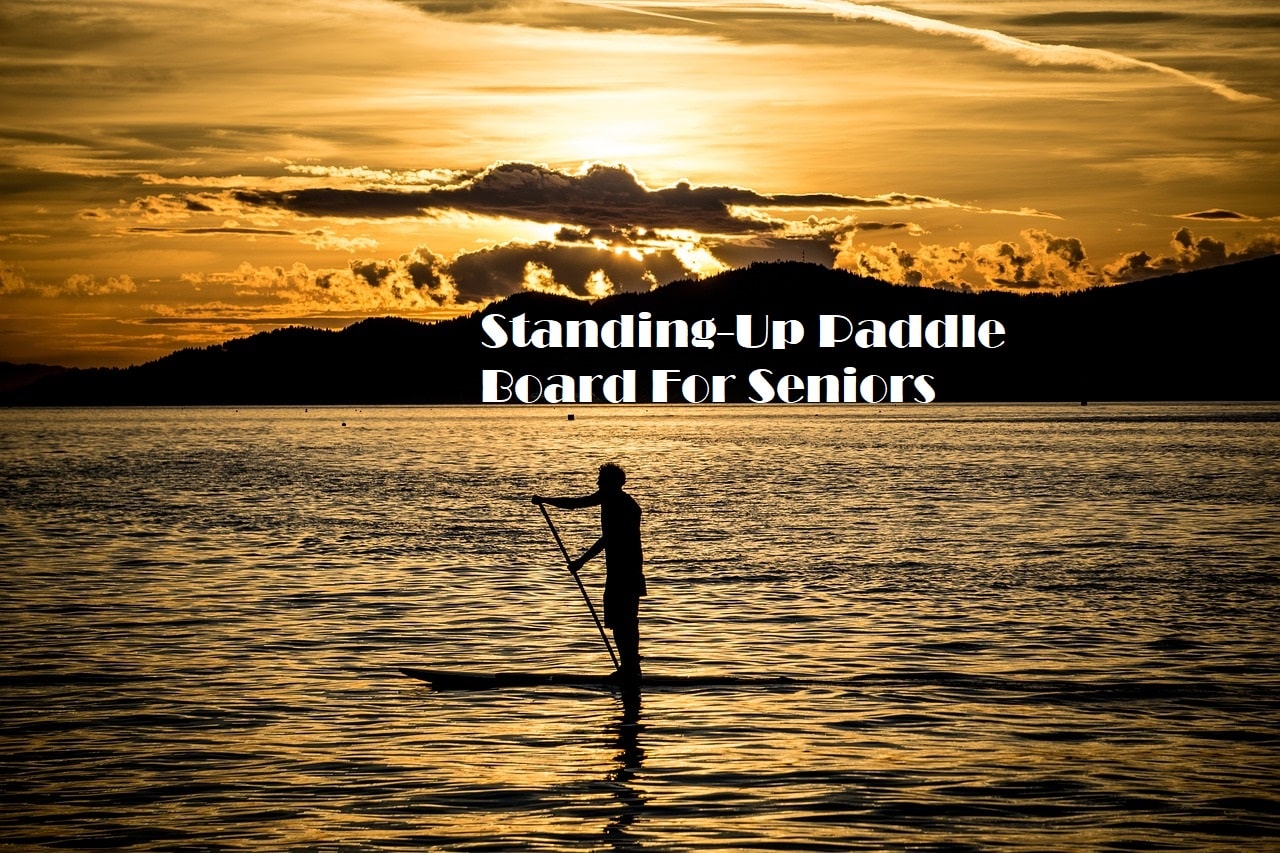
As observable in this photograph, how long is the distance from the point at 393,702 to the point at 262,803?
16.7 feet

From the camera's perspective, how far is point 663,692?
19625mm

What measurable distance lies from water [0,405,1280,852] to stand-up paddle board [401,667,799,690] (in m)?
0.35

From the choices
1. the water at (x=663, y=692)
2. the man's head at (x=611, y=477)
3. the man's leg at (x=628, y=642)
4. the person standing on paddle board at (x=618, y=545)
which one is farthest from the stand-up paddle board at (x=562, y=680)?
the man's head at (x=611, y=477)

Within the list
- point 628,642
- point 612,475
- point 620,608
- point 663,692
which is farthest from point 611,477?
point 663,692

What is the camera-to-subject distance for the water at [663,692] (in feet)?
44.4

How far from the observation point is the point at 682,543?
44.4 m

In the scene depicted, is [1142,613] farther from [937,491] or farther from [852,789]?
[937,491]

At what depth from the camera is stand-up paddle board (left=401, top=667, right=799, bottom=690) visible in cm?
2000

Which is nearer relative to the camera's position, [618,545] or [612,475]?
[612,475]

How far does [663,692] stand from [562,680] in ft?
5.01

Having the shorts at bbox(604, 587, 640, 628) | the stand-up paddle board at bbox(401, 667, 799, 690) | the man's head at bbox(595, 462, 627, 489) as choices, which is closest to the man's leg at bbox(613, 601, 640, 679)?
the shorts at bbox(604, 587, 640, 628)

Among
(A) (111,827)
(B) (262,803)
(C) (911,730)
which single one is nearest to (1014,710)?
(C) (911,730)

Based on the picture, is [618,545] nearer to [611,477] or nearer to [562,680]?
[611,477]

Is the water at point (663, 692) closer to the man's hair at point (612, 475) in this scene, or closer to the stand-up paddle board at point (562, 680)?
the stand-up paddle board at point (562, 680)
